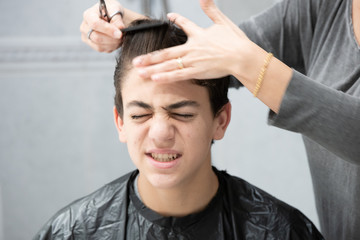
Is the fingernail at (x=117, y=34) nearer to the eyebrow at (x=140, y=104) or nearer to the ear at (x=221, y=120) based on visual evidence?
the eyebrow at (x=140, y=104)

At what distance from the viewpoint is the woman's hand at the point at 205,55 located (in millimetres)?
1061

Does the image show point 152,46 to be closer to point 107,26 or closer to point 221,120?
point 107,26

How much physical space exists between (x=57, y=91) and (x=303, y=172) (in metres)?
1.59

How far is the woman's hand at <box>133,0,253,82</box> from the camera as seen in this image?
3.48 feet

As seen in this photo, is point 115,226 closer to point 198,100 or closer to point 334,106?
point 198,100

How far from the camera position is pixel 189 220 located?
57.9 inches

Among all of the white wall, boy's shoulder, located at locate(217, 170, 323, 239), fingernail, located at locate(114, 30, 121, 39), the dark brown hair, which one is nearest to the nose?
the dark brown hair

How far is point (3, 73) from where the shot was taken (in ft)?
8.67

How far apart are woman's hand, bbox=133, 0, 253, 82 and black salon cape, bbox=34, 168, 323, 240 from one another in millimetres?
578

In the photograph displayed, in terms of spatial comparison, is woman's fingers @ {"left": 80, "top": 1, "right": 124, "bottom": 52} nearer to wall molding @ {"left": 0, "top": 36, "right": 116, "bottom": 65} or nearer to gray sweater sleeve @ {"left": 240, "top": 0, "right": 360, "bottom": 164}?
gray sweater sleeve @ {"left": 240, "top": 0, "right": 360, "bottom": 164}

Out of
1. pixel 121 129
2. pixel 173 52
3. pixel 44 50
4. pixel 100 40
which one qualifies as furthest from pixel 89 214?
pixel 44 50

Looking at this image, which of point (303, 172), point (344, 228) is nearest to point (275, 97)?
point (344, 228)

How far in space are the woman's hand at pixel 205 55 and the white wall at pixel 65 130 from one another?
149cm

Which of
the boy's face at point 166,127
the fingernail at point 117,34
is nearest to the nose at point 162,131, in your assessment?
the boy's face at point 166,127
